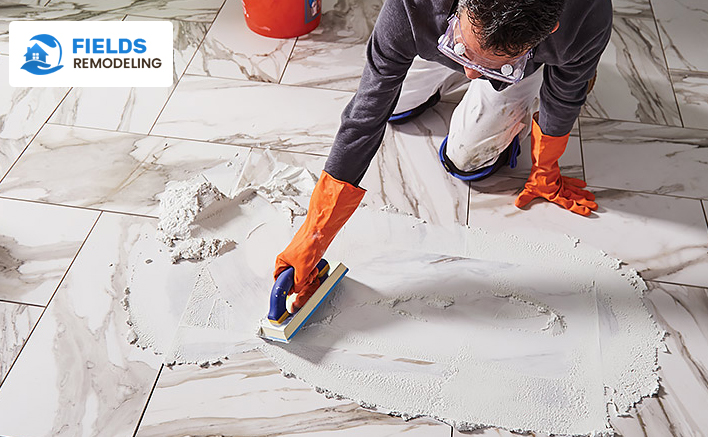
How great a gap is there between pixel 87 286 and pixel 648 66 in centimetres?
211

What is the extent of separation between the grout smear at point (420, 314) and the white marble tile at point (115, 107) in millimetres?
420

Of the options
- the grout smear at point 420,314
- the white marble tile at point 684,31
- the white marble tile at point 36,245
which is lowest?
the white marble tile at point 36,245

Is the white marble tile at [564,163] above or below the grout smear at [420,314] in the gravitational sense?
above

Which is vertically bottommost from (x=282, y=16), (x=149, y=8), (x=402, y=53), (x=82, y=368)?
(x=82, y=368)

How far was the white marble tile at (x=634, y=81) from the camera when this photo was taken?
2219 millimetres

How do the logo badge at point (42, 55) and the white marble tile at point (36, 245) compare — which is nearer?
the white marble tile at point (36, 245)

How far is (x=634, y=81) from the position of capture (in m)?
2.35

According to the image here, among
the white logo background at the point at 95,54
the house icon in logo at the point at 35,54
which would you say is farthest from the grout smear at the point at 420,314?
the house icon in logo at the point at 35,54

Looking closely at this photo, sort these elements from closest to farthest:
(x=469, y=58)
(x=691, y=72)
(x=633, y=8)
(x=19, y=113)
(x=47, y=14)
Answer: (x=469, y=58)
(x=19, y=113)
(x=691, y=72)
(x=47, y=14)
(x=633, y=8)

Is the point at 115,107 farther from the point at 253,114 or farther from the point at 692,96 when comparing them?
the point at 692,96

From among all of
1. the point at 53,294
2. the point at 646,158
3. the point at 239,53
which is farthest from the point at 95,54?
the point at 646,158

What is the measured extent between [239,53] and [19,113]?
2.63 ft

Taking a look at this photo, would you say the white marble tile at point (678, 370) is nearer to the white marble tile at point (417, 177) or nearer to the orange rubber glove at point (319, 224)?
the white marble tile at point (417, 177)

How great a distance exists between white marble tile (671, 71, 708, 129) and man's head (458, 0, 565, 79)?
1424mm
